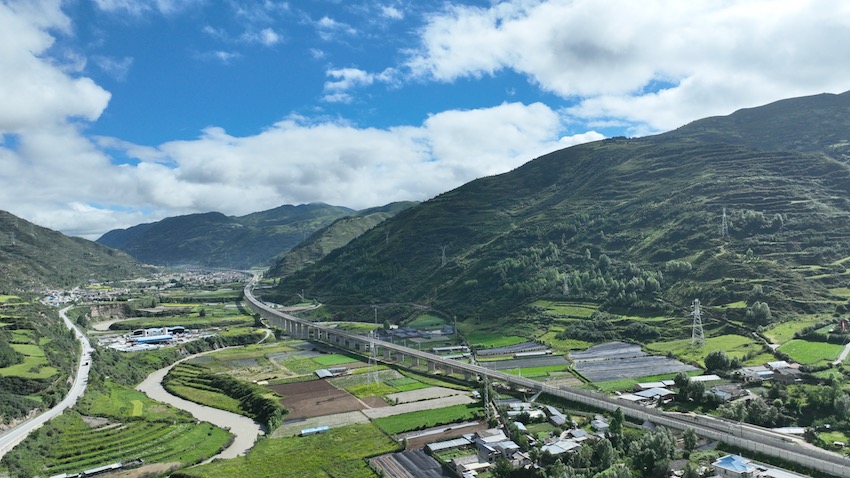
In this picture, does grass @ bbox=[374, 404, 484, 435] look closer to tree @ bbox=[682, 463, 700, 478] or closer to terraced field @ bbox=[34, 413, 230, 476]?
terraced field @ bbox=[34, 413, 230, 476]

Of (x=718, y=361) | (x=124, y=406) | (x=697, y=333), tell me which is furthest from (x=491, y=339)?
(x=124, y=406)

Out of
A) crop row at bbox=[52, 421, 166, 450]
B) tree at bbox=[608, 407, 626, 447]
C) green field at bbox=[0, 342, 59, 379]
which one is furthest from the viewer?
green field at bbox=[0, 342, 59, 379]

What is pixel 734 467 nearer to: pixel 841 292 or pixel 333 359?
pixel 841 292

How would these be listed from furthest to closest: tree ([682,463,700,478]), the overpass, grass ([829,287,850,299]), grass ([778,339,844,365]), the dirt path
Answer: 1. grass ([829,287,850,299])
2. grass ([778,339,844,365])
3. the dirt path
4. the overpass
5. tree ([682,463,700,478])

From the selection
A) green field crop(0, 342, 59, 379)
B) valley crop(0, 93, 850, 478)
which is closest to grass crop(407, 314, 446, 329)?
valley crop(0, 93, 850, 478)

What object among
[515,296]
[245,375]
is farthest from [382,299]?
[245,375]

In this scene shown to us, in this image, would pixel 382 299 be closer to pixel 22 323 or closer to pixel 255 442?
pixel 22 323
